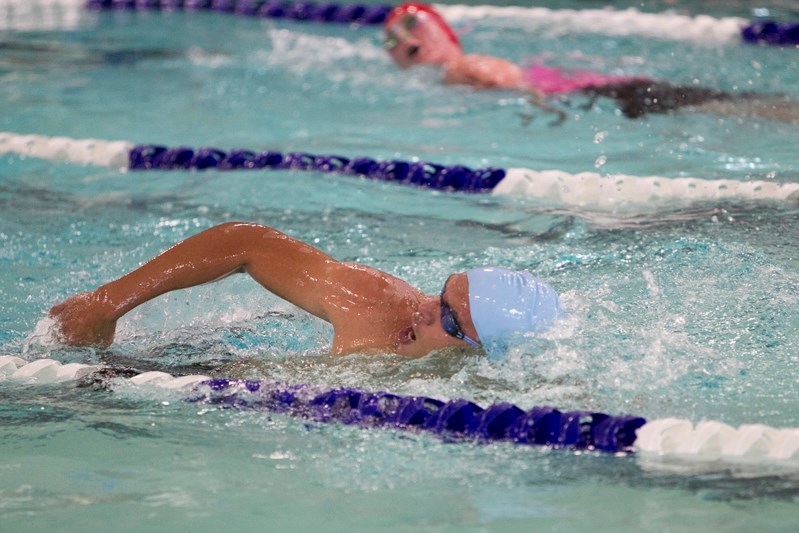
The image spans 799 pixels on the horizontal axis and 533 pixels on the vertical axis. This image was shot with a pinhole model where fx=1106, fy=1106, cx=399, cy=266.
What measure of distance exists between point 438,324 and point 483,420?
396 millimetres

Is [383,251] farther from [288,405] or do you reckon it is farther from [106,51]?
[106,51]

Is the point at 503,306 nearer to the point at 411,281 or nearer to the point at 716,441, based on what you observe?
the point at 716,441

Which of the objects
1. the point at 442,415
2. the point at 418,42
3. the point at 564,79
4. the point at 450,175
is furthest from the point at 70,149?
the point at 442,415

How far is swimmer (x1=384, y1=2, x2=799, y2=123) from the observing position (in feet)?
20.2

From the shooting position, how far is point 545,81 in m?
6.72

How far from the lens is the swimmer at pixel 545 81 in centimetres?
614

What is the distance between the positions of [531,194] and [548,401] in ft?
7.21

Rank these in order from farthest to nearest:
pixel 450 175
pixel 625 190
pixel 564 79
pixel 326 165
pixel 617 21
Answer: pixel 617 21
pixel 564 79
pixel 326 165
pixel 450 175
pixel 625 190

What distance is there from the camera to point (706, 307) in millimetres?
3625

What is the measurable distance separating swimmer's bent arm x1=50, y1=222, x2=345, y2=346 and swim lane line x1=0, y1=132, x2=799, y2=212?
1962 mm

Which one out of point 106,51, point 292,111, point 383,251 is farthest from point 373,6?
point 383,251

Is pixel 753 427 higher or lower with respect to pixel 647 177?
lower

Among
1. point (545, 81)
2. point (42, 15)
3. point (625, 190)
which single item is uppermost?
point (42, 15)

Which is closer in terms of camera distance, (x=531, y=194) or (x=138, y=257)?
(x=138, y=257)
